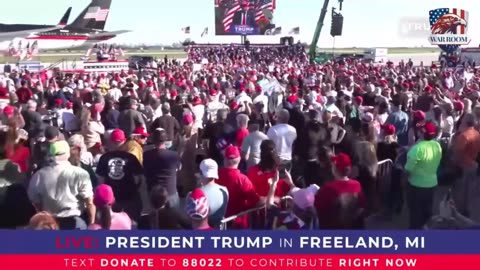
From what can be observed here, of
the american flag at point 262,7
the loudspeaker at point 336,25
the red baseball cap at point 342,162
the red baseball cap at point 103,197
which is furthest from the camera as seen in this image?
the american flag at point 262,7

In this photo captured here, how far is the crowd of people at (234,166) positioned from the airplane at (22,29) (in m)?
35.3

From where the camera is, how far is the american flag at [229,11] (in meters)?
71.9

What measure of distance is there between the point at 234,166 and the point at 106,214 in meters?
1.58

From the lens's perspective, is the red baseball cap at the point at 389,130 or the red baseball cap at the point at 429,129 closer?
the red baseball cap at the point at 429,129

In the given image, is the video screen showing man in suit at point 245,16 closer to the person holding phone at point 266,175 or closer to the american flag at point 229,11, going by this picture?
the american flag at point 229,11

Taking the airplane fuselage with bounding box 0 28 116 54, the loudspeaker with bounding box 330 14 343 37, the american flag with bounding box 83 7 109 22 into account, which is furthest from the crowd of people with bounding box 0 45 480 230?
the american flag with bounding box 83 7 109 22

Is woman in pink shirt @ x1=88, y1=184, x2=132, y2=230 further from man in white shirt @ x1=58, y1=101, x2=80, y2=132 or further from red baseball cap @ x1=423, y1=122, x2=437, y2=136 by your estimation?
man in white shirt @ x1=58, y1=101, x2=80, y2=132

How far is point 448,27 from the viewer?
151 ft

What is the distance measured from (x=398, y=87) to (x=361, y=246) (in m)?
9.08

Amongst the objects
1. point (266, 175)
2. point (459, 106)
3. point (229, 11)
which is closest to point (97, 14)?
point (229, 11)

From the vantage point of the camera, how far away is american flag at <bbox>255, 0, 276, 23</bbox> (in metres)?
73.1

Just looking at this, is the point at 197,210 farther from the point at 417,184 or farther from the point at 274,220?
the point at 417,184

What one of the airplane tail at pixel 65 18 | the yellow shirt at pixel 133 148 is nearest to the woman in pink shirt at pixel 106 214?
the yellow shirt at pixel 133 148

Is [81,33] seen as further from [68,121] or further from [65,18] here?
[68,121]
